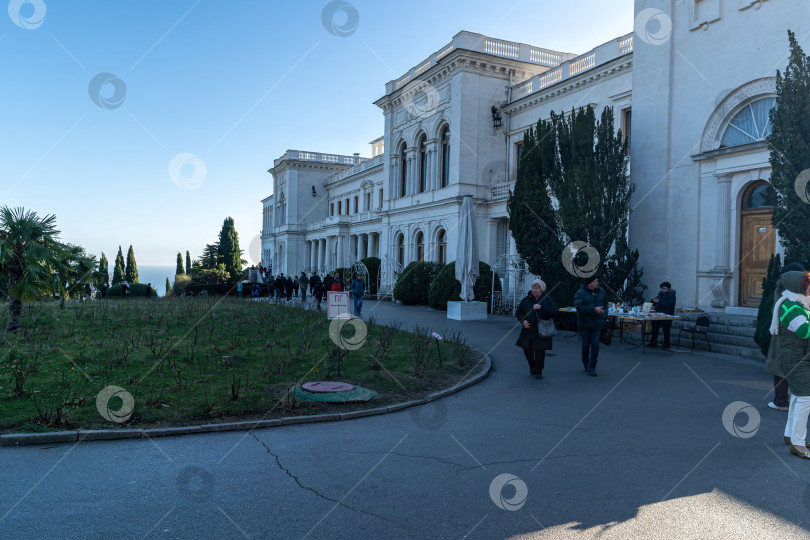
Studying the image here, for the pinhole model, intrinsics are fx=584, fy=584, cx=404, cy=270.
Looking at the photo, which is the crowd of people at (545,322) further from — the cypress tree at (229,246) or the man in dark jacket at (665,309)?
the cypress tree at (229,246)

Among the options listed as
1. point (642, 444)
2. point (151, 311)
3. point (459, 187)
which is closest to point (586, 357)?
point (642, 444)

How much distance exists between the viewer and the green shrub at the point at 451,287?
25987 mm

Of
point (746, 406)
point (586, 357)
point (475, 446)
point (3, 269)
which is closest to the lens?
point (475, 446)

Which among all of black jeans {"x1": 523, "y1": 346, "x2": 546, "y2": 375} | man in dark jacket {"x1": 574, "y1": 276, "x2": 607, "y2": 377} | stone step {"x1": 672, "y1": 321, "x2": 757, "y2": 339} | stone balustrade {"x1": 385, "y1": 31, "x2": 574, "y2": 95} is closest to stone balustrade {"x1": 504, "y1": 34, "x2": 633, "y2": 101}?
stone balustrade {"x1": 385, "y1": 31, "x2": 574, "y2": 95}

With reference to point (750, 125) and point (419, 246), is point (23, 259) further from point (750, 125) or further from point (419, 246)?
point (419, 246)

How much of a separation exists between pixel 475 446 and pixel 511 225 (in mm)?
15127

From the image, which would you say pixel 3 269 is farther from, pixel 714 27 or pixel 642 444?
pixel 714 27

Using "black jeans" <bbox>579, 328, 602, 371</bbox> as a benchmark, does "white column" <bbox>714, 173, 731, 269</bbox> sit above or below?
above

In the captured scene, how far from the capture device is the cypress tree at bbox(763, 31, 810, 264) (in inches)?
479

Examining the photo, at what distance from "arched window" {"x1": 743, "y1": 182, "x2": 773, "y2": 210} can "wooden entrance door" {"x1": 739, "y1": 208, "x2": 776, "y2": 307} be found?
18 cm

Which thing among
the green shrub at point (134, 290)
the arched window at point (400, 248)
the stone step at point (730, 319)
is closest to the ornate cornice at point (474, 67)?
the arched window at point (400, 248)

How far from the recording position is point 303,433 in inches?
274

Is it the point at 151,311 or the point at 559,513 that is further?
the point at 151,311

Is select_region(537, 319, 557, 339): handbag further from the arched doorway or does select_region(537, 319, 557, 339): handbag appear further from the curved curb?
the arched doorway
